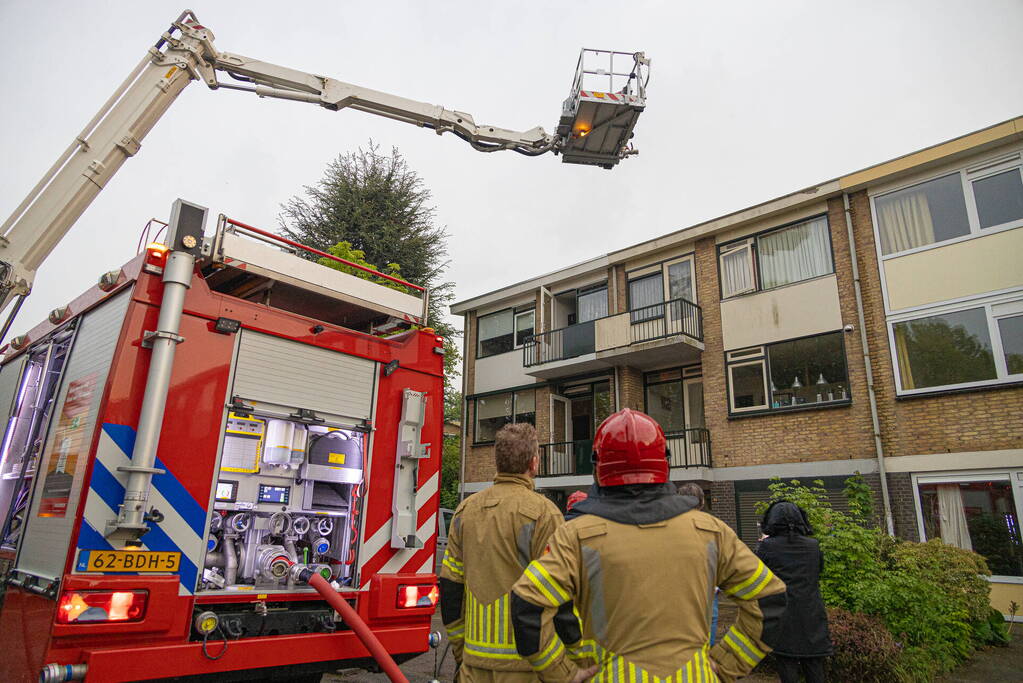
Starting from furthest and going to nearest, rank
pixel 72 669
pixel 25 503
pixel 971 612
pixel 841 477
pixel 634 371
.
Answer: pixel 634 371 < pixel 841 477 < pixel 971 612 < pixel 25 503 < pixel 72 669

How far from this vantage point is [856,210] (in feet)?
45.1

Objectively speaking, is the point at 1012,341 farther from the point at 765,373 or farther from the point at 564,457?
the point at 564,457

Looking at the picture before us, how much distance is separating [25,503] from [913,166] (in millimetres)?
14539

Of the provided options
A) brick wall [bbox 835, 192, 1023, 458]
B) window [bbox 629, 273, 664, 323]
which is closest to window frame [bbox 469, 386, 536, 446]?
window [bbox 629, 273, 664, 323]

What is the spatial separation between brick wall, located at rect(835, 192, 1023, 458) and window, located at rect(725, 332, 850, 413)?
0.72 m

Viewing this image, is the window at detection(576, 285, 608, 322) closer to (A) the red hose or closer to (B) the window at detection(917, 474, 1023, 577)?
(B) the window at detection(917, 474, 1023, 577)

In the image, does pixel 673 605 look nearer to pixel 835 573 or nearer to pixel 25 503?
pixel 25 503

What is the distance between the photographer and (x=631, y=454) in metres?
2.11

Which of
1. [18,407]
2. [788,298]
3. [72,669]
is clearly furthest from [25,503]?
[788,298]

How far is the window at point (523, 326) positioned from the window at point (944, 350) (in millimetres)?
9987

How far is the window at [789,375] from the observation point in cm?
1327

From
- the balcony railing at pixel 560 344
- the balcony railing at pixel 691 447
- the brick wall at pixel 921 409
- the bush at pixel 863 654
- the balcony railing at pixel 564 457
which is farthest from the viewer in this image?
the balcony railing at pixel 560 344

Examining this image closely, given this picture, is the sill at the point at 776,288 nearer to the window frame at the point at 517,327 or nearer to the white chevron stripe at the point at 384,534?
the window frame at the point at 517,327

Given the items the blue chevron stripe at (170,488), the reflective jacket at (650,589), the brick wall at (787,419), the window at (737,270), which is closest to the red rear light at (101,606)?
the blue chevron stripe at (170,488)
